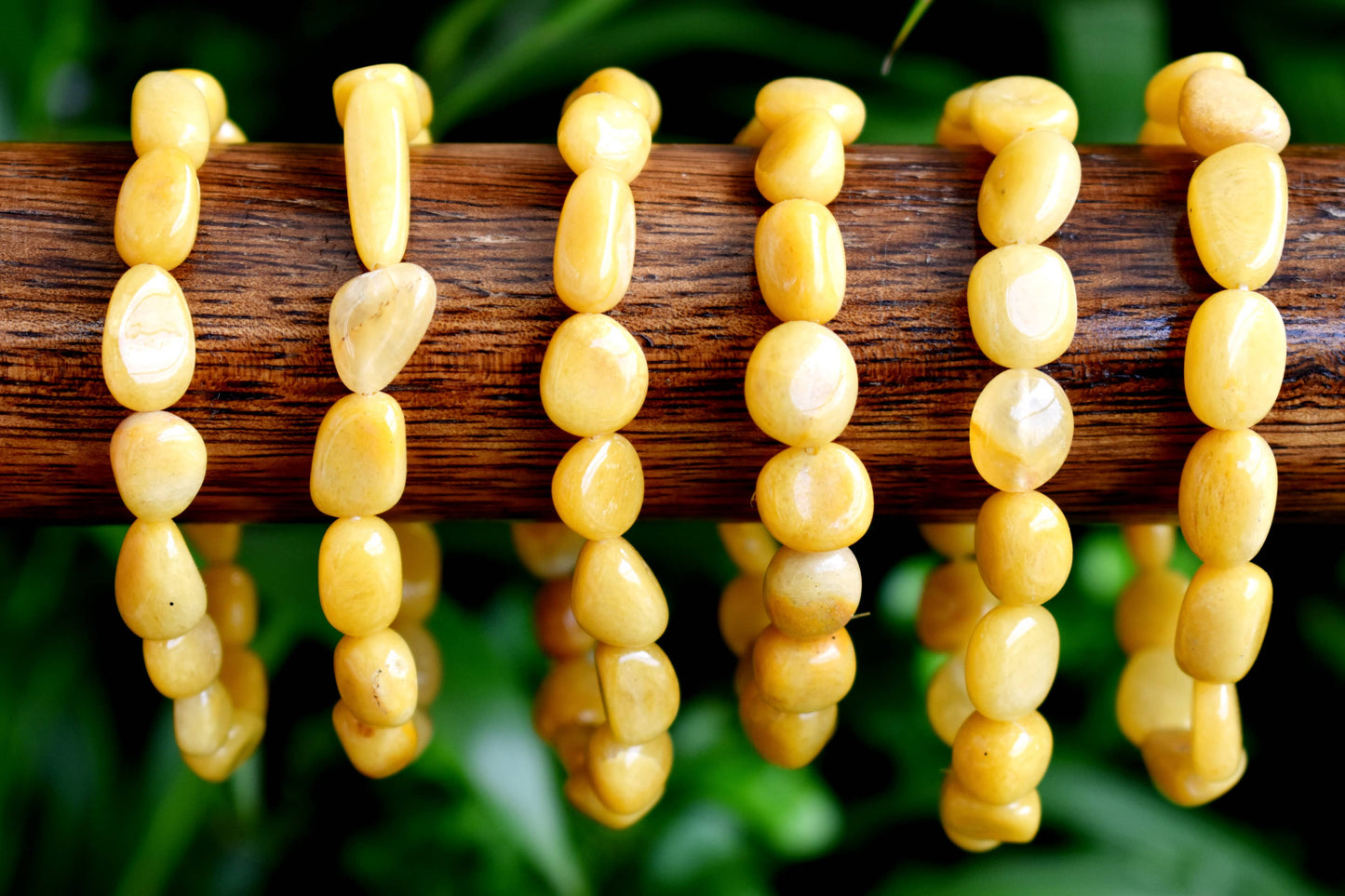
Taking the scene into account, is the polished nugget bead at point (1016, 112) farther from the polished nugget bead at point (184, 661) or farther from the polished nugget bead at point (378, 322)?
the polished nugget bead at point (184, 661)

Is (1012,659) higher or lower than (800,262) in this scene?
lower

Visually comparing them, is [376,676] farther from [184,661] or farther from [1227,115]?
[1227,115]

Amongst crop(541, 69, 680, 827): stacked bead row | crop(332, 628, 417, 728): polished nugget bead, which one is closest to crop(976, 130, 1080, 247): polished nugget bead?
crop(541, 69, 680, 827): stacked bead row

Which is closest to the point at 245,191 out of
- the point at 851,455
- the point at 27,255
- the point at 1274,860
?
the point at 27,255

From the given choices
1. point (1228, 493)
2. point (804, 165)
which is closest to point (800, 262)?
point (804, 165)

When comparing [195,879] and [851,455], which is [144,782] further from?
[851,455]
